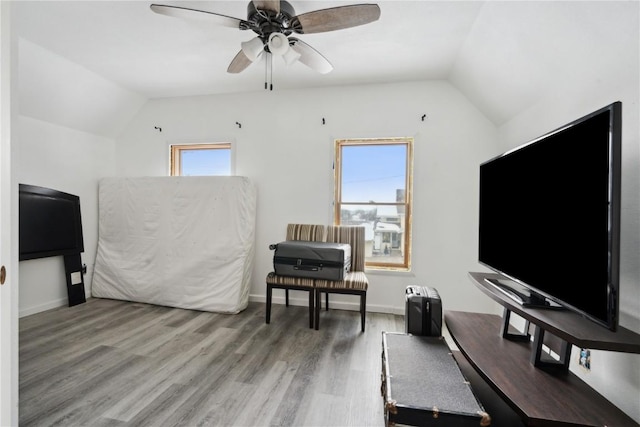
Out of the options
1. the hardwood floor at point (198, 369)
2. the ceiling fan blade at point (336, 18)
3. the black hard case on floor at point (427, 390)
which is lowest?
the hardwood floor at point (198, 369)

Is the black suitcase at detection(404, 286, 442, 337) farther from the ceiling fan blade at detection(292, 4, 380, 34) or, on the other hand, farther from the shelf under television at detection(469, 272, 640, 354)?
the ceiling fan blade at detection(292, 4, 380, 34)

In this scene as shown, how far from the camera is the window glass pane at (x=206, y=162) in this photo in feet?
12.7

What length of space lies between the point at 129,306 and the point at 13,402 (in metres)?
2.46

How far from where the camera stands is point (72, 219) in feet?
11.5

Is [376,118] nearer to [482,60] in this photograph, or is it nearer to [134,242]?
[482,60]

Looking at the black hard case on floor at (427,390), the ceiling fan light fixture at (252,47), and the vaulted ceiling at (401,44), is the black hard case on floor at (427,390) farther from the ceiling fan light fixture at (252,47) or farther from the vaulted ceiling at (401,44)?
the ceiling fan light fixture at (252,47)

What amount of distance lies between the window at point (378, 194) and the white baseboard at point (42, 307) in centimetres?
344

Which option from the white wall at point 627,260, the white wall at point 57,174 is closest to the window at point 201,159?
the white wall at point 57,174

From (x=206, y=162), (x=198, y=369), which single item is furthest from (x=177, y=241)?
(x=198, y=369)

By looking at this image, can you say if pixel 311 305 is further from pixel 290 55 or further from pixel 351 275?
pixel 290 55

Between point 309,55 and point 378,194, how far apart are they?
1.76 metres

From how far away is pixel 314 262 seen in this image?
283 cm

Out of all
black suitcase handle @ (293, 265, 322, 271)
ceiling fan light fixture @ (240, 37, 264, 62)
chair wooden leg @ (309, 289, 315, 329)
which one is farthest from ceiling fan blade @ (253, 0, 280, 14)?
chair wooden leg @ (309, 289, 315, 329)

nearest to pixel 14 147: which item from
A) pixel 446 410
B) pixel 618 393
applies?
pixel 446 410
